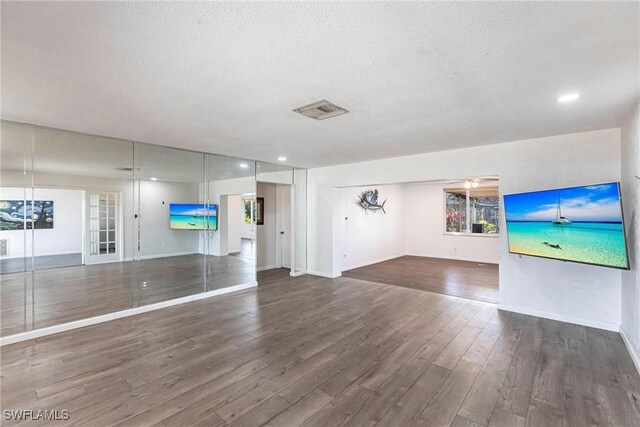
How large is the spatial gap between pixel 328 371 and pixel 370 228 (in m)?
5.97

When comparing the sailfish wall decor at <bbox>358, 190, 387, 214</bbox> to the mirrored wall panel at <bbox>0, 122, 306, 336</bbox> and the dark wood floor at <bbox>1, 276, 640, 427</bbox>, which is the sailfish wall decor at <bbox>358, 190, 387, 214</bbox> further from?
the dark wood floor at <bbox>1, 276, 640, 427</bbox>

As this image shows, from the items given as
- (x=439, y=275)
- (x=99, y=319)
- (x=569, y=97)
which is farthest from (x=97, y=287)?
(x=439, y=275)

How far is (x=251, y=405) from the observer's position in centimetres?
229

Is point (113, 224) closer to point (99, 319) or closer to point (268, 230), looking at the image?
point (99, 319)

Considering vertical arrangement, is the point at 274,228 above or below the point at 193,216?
below

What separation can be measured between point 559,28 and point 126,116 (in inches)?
150

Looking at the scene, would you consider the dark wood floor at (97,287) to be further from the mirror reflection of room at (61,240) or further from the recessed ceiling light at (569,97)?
the recessed ceiling light at (569,97)

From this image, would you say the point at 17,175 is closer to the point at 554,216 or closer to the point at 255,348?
the point at 255,348

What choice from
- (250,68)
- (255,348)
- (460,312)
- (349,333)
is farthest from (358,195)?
(250,68)

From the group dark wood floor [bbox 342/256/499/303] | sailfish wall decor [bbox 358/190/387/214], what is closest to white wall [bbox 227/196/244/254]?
dark wood floor [bbox 342/256/499/303]

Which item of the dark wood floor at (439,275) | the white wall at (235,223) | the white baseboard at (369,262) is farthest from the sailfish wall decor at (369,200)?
the white wall at (235,223)

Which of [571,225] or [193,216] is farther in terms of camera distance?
[193,216]

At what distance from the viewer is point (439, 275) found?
698 cm

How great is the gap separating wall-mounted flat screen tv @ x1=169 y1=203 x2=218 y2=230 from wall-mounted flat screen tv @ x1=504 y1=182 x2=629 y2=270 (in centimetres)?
496
